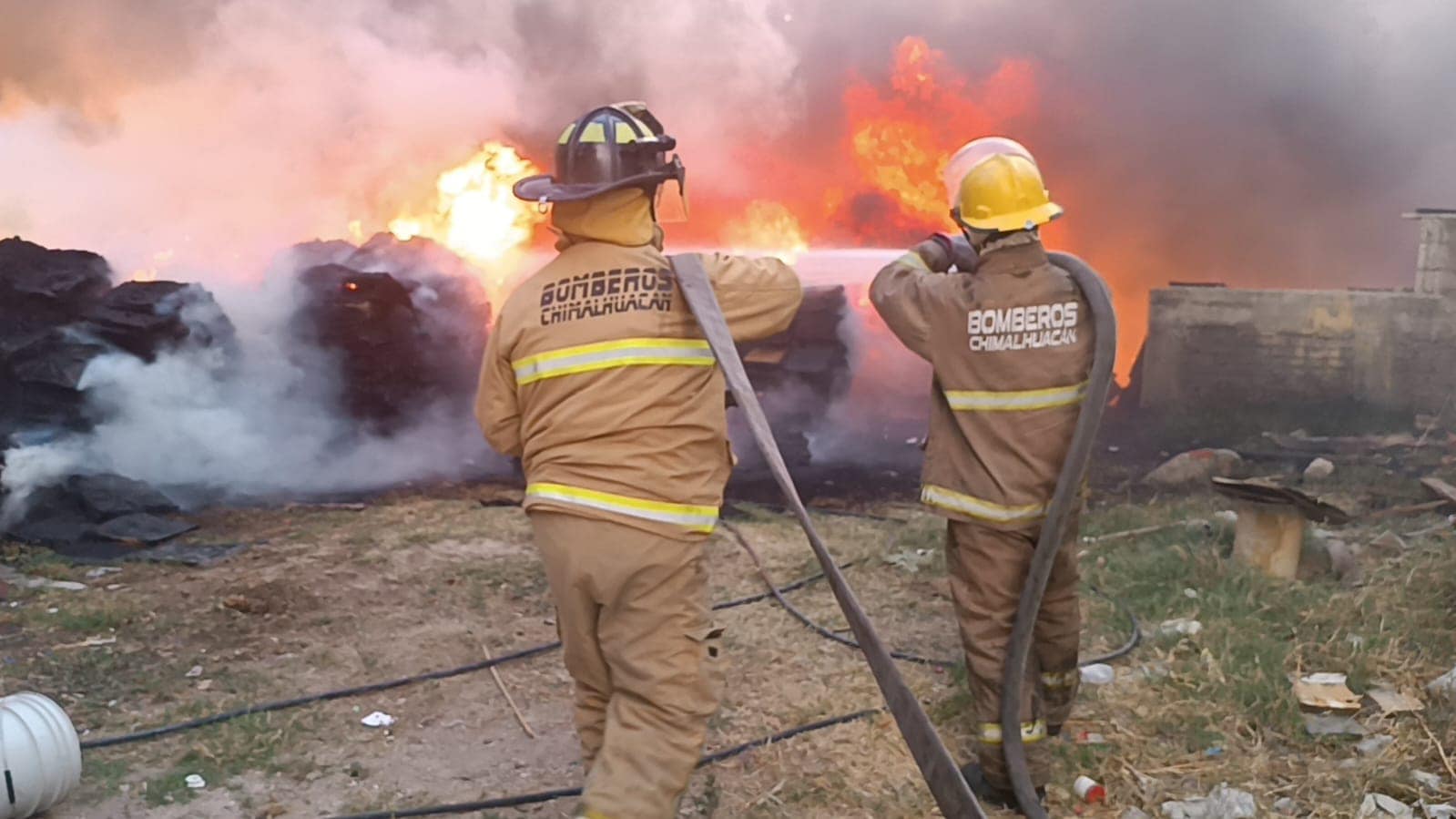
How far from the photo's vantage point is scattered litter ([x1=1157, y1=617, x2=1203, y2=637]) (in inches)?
201

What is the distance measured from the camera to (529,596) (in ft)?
19.8

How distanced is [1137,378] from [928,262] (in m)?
8.46

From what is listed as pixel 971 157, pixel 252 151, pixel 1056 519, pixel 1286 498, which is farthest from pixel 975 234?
pixel 252 151

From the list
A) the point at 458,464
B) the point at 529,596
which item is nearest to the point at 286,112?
the point at 458,464

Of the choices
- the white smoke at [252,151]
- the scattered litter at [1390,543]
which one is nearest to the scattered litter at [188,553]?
the white smoke at [252,151]

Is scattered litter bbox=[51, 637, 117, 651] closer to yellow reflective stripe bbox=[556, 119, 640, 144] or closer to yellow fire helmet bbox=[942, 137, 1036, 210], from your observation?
yellow reflective stripe bbox=[556, 119, 640, 144]

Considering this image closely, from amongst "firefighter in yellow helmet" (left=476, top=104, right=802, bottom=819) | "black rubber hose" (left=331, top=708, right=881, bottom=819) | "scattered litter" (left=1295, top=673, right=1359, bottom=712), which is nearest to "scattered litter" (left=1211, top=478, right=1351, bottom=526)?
"scattered litter" (left=1295, top=673, right=1359, bottom=712)

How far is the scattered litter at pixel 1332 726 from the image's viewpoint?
4172 mm

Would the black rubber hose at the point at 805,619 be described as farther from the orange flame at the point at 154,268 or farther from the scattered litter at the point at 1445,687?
the orange flame at the point at 154,268

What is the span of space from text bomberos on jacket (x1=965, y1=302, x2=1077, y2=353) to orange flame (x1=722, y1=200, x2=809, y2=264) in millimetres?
9057

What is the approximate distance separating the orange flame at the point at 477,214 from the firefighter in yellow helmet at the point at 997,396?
7.58m

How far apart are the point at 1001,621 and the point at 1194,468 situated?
6124 millimetres

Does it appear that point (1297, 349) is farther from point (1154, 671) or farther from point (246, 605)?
point (246, 605)

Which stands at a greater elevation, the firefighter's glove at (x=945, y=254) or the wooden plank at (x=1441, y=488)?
the firefighter's glove at (x=945, y=254)
